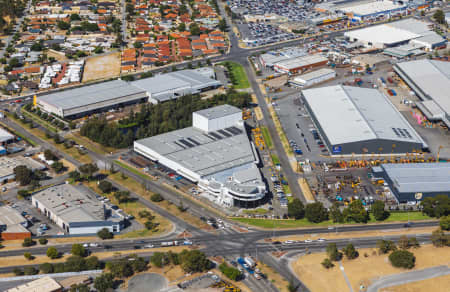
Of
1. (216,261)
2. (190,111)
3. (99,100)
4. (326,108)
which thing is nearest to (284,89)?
(326,108)

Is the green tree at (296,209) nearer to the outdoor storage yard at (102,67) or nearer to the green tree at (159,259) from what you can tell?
the green tree at (159,259)

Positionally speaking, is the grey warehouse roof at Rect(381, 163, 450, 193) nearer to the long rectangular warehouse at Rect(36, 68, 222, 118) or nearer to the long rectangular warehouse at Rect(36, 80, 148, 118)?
the long rectangular warehouse at Rect(36, 68, 222, 118)

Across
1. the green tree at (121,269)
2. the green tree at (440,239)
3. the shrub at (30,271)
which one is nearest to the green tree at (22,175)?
the shrub at (30,271)

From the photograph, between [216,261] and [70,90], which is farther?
[70,90]

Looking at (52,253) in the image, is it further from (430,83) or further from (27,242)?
(430,83)

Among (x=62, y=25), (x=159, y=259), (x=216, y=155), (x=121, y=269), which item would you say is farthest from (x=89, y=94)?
(x=62, y=25)

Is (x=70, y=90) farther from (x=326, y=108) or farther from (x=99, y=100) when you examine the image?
(x=326, y=108)

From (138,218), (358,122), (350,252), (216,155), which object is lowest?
(138,218)
